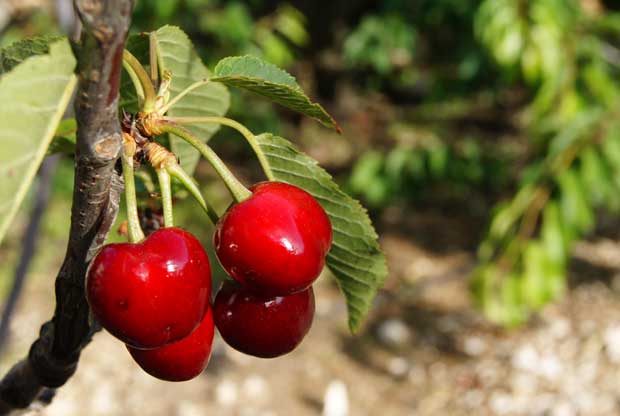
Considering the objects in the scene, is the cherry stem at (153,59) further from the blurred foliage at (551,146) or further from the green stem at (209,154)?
the blurred foliage at (551,146)

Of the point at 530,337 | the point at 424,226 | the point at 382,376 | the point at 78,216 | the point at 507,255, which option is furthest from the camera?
the point at 424,226

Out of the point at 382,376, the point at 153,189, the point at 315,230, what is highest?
the point at 315,230

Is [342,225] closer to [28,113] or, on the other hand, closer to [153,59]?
[153,59]


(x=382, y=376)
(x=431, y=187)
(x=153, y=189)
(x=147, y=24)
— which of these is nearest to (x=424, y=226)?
(x=431, y=187)

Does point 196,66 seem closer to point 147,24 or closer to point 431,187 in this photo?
point 147,24

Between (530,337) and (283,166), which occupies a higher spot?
(283,166)

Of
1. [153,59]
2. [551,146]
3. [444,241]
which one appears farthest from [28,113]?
[444,241]

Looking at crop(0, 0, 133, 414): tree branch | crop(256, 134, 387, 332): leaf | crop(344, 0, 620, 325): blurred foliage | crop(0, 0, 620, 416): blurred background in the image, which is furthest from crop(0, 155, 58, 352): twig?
crop(344, 0, 620, 325): blurred foliage
